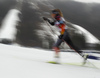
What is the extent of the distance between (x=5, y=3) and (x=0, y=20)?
17.9 m

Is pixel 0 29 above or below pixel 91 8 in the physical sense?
below

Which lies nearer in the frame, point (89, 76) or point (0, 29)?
point (89, 76)

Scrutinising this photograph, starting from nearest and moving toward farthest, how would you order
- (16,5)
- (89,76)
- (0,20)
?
1. (89,76)
2. (0,20)
3. (16,5)

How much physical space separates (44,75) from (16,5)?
250 feet

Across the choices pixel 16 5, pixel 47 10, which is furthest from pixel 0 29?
pixel 47 10

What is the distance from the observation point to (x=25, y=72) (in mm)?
4078

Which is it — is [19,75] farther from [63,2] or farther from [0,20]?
[63,2]

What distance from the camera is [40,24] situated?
2872 inches

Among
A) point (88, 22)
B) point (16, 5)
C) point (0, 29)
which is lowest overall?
point (0, 29)

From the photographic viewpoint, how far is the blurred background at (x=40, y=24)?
53147 mm

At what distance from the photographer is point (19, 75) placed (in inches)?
150

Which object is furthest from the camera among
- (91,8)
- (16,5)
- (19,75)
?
(91,8)

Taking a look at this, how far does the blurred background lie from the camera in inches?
2092

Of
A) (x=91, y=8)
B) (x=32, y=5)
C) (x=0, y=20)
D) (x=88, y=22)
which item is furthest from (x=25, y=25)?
(x=91, y=8)
